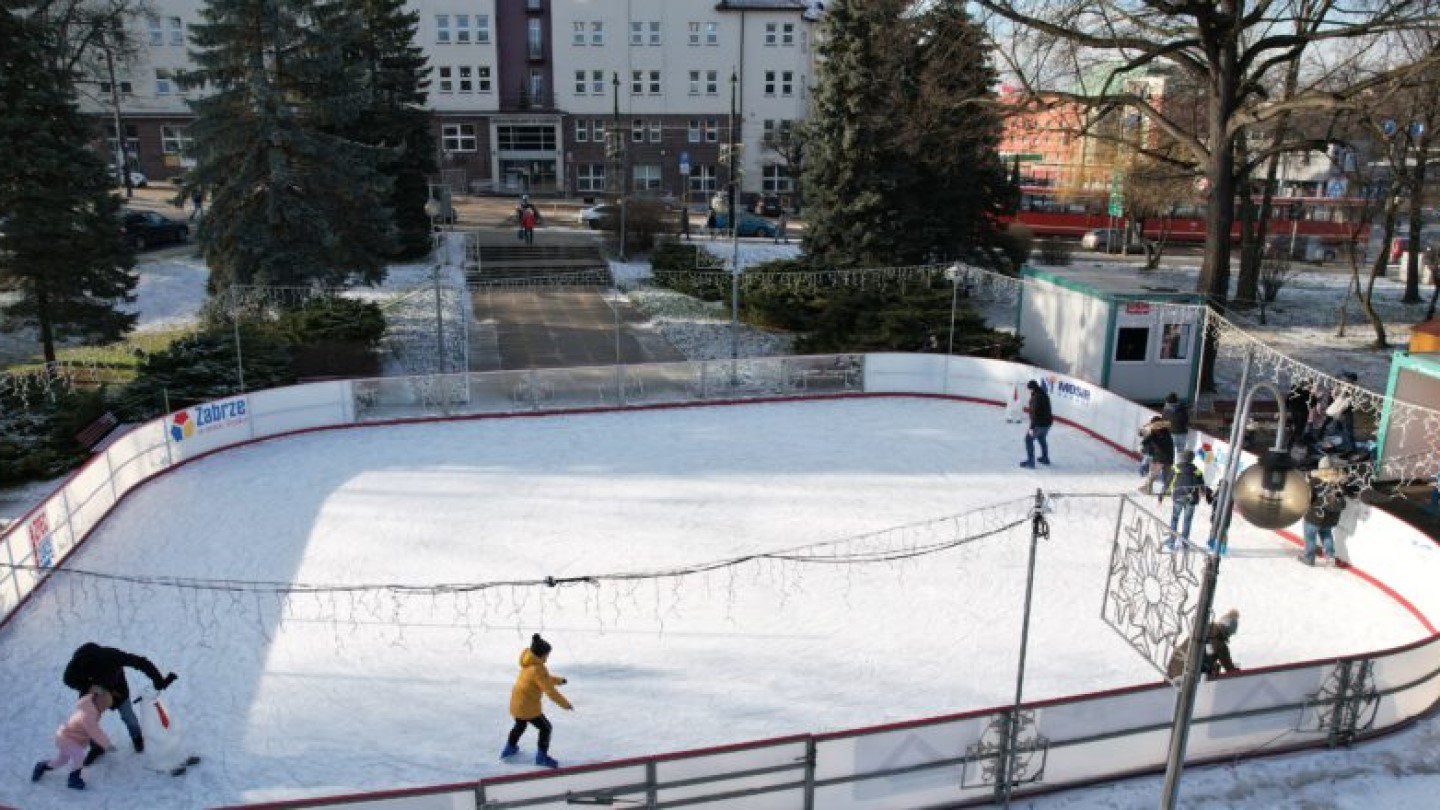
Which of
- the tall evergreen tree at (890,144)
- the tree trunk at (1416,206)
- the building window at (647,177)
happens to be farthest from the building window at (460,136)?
the tree trunk at (1416,206)

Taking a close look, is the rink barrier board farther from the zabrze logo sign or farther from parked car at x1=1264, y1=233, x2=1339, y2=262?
parked car at x1=1264, y1=233, x2=1339, y2=262

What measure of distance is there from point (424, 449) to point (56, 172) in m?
10.8

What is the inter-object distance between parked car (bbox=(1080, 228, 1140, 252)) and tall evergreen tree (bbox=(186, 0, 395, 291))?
3318 cm

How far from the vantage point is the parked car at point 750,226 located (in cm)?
4306

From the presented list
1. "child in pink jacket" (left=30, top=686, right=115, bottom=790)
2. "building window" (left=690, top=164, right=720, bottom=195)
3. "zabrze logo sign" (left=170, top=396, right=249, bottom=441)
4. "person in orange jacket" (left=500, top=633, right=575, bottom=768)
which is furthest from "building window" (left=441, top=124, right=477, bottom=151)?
"person in orange jacket" (left=500, top=633, right=575, bottom=768)

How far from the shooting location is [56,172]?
21562mm

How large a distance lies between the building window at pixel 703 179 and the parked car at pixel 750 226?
44.7 ft

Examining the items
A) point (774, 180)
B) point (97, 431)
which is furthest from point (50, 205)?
point (774, 180)

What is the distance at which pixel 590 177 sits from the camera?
188 ft

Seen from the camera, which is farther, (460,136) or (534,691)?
(460,136)

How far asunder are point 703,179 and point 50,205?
126ft

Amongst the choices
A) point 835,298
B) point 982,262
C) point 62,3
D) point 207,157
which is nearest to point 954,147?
point 982,262

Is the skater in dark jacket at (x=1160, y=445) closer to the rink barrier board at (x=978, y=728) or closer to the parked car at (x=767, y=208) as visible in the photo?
the rink barrier board at (x=978, y=728)

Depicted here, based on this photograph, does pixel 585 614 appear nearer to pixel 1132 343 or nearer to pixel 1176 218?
pixel 1132 343
